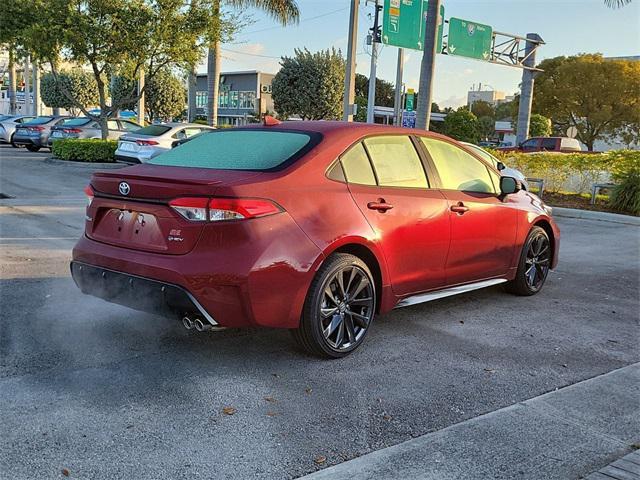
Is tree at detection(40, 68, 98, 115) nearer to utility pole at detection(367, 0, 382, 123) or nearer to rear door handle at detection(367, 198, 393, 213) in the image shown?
utility pole at detection(367, 0, 382, 123)

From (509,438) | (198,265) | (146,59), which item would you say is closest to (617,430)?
(509,438)

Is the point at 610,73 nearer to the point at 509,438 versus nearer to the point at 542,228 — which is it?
the point at 542,228

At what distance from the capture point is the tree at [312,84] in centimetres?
4288

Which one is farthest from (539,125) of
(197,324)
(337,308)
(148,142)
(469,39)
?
(197,324)

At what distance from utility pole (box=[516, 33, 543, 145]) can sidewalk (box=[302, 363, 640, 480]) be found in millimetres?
26539

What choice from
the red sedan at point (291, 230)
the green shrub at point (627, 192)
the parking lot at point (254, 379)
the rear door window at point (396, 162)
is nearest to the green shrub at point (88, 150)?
the parking lot at point (254, 379)

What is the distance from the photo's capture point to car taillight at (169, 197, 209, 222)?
3910 millimetres

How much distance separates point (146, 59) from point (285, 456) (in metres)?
18.5

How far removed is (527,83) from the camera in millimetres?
28734

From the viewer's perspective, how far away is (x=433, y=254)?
5082 millimetres

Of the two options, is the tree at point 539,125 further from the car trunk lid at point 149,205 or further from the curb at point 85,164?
the car trunk lid at point 149,205

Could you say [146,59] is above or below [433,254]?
above

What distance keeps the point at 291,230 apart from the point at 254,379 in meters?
0.96

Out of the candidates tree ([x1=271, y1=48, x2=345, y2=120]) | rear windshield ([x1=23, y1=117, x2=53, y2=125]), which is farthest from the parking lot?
tree ([x1=271, y1=48, x2=345, y2=120])
